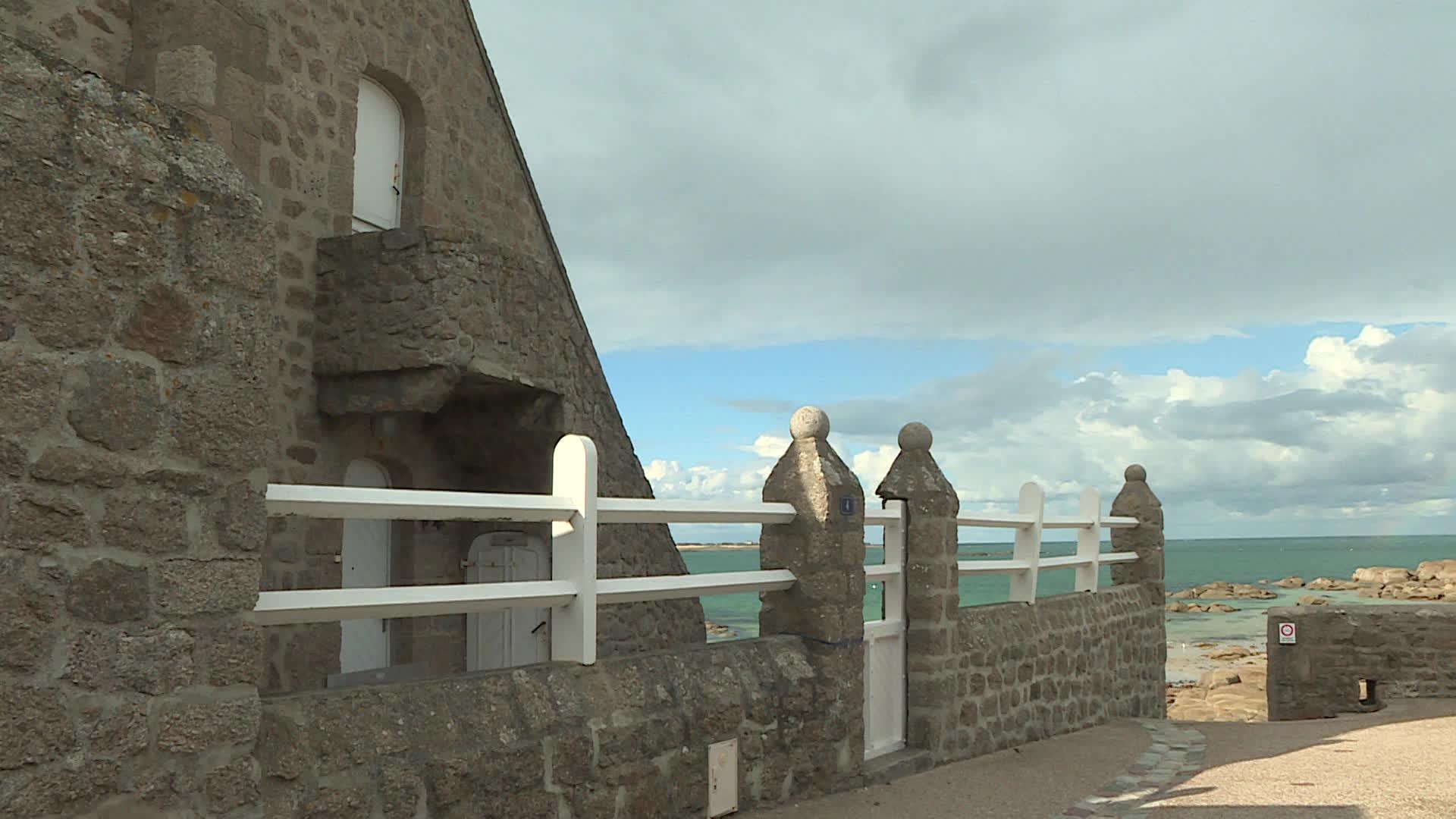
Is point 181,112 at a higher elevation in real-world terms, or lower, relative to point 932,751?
higher

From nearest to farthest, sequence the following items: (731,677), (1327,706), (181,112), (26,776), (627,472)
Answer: (26,776) < (181,112) < (731,677) < (627,472) < (1327,706)

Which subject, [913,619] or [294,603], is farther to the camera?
[913,619]

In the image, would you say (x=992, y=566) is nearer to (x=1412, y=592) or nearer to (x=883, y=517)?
(x=883, y=517)

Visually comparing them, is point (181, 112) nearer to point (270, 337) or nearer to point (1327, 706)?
point (270, 337)

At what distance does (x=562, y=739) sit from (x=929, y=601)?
366cm

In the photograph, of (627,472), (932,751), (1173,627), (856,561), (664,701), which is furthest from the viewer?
(1173,627)

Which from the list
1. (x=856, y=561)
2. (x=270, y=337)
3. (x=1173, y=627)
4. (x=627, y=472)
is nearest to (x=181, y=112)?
(x=270, y=337)

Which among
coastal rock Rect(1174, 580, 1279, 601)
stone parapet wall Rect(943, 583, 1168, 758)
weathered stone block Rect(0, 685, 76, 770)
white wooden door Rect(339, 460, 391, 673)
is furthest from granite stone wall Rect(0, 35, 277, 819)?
coastal rock Rect(1174, 580, 1279, 601)

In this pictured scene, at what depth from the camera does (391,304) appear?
8.64m

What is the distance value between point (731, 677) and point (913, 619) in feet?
7.69

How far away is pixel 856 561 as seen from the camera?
648 centimetres

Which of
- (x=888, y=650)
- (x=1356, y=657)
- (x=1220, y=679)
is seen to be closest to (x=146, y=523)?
(x=888, y=650)

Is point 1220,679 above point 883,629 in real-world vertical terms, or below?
below

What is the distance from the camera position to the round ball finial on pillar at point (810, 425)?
6512mm
